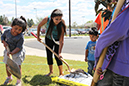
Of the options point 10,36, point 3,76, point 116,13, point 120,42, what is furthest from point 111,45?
point 3,76

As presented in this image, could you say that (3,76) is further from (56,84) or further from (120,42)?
(120,42)

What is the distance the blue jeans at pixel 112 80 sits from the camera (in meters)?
1.27

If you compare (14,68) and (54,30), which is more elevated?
(54,30)

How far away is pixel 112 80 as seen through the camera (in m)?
1.38

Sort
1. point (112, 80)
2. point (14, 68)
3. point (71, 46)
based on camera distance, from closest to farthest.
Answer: point (112, 80) → point (14, 68) → point (71, 46)

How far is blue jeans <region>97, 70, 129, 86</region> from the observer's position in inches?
49.9

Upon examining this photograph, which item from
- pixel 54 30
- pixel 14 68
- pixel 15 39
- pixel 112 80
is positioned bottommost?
pixel 14 68

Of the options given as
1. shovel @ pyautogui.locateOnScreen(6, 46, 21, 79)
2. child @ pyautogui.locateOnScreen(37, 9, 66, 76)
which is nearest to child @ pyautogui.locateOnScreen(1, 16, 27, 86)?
shovel @ pyautogui.locateOnScreen(6, 46, 21, 79)

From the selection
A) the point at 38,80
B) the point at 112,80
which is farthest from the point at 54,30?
the point at 112,80

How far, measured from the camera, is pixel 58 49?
358 centimetres

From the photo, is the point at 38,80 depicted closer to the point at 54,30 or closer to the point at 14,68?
the point at 14,68

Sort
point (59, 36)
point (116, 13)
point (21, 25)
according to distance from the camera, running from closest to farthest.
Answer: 1. point (116, 13)
2. point (21, 25)
3. point (59, 36)

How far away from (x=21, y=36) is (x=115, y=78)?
2.22 m

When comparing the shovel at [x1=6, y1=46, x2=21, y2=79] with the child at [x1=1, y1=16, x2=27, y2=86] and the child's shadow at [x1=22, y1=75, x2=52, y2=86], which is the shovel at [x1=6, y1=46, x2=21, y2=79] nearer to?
the child at [x1=1, y1=16, x2=27, y2=86]
